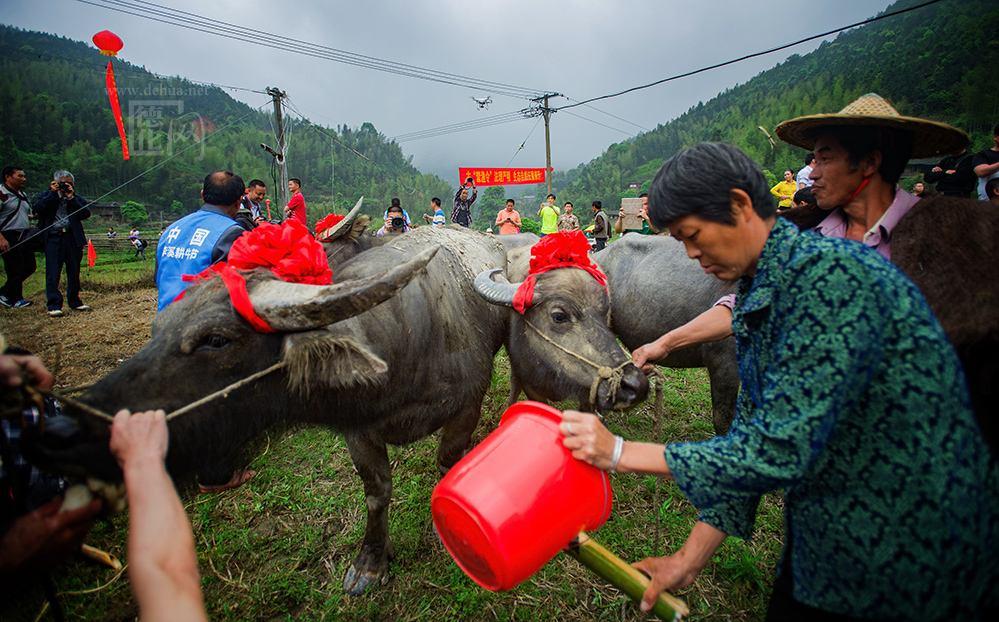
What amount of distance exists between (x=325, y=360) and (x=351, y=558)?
1838mm

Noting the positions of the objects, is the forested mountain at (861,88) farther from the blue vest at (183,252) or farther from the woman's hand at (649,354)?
the blue vest at (183,252)

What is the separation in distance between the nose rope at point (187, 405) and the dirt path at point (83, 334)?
4784 millimetres

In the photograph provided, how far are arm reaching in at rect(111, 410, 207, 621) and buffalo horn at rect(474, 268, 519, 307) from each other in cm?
206

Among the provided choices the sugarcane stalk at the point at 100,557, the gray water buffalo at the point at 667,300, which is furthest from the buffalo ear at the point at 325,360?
the gray water buffalo at the point at 667,300

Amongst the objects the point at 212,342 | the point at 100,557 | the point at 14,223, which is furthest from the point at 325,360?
the point at 14,223

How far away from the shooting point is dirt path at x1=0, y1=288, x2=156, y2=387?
18.8 feet

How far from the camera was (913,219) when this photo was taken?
1.80m

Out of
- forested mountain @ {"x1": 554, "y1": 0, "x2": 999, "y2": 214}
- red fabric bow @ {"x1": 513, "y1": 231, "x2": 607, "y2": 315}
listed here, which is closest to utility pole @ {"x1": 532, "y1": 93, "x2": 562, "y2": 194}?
forested mountain @ {"x1": 554, "y1": 0, "x2": 999, "y2": 214}

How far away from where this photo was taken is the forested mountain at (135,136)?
4744 centimetres

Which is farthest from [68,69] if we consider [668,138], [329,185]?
[668,138]

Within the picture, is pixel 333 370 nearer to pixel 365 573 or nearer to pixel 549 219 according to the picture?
pixel 365 573

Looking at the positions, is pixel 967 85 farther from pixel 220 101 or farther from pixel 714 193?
pixel 220 101

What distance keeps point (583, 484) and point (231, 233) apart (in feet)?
10.9

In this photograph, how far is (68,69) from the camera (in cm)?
7219
